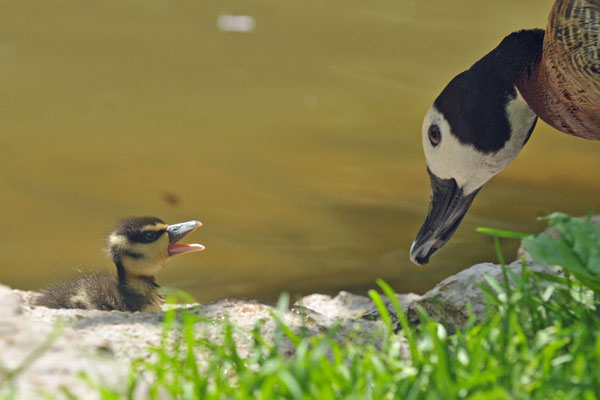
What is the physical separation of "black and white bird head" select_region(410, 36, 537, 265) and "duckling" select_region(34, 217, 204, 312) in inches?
49.5

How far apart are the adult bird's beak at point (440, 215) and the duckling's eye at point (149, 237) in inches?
53.5

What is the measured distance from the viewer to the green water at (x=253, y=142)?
3.99 m

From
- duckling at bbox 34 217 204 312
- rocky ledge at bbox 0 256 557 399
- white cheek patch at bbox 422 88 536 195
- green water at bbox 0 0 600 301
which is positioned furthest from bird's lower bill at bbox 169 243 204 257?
white cheek patch at bbox 422 88 536 195

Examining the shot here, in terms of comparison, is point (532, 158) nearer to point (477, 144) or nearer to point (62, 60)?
point (477, 144)

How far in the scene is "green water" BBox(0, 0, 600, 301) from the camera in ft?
13.1

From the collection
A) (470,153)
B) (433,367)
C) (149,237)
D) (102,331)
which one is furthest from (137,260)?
(433,367)

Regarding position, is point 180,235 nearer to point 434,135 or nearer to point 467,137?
point 434,135

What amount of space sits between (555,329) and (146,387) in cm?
98

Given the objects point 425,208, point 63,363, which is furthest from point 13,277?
point 63,363

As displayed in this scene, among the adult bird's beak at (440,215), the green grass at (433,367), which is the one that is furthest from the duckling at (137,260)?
the green grass at (433,367)

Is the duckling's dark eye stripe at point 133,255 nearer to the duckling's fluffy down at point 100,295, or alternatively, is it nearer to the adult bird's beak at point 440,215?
the duckling's fluffy down at point 100,295

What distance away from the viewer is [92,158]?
4.28 meters

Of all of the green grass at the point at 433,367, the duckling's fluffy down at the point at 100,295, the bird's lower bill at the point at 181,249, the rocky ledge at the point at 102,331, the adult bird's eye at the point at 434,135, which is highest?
the adult bird's eye at the point at 434,135

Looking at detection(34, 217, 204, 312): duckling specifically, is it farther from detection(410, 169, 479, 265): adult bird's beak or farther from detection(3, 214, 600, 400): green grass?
detection(3, 214, 600, 400): green grass
